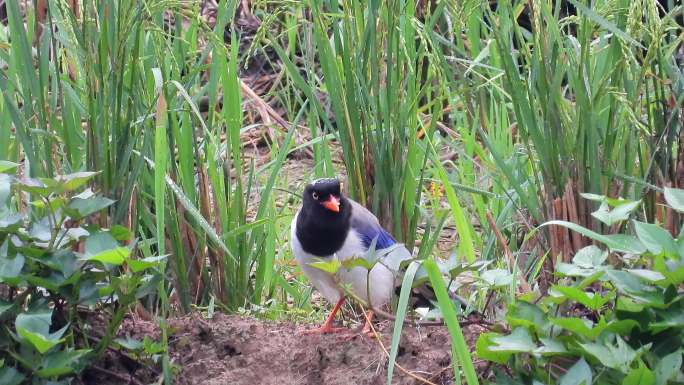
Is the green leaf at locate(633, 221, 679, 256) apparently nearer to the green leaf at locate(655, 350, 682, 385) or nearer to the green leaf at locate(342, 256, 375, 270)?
the green leaf at locate(655, 350, 682, 385)

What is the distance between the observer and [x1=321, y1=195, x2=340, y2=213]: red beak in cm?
416

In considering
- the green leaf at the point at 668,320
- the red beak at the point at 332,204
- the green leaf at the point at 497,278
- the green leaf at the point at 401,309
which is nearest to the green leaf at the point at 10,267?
the green leaf at the point at 401,309

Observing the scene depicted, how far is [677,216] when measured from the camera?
12.0ft

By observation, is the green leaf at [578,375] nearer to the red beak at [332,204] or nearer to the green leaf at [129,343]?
the green leaf at [129,343]

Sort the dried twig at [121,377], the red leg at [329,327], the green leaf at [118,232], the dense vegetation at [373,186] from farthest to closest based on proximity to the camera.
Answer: the red leg at [329,327]
the dried twig at [121,377]
the green leaf at [118,232]
the dense vegetation at [373,186]

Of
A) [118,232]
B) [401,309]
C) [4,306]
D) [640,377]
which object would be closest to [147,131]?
[118,232]

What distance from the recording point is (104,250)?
307 centimetres

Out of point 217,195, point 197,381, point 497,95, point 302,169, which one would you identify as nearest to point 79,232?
point 197,381

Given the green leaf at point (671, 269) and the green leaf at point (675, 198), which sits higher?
the green leaf at point (675, 198)

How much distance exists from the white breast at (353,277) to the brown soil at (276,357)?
1.07ft

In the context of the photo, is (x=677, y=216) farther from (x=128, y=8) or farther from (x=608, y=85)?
(x=128, y=8)

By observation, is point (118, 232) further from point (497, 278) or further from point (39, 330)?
point (497, 278)

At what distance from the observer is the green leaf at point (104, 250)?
120 inches

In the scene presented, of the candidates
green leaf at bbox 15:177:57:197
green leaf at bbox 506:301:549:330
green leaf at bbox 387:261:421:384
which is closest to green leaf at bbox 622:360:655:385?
green leaf at bbox 506:301:549:330
